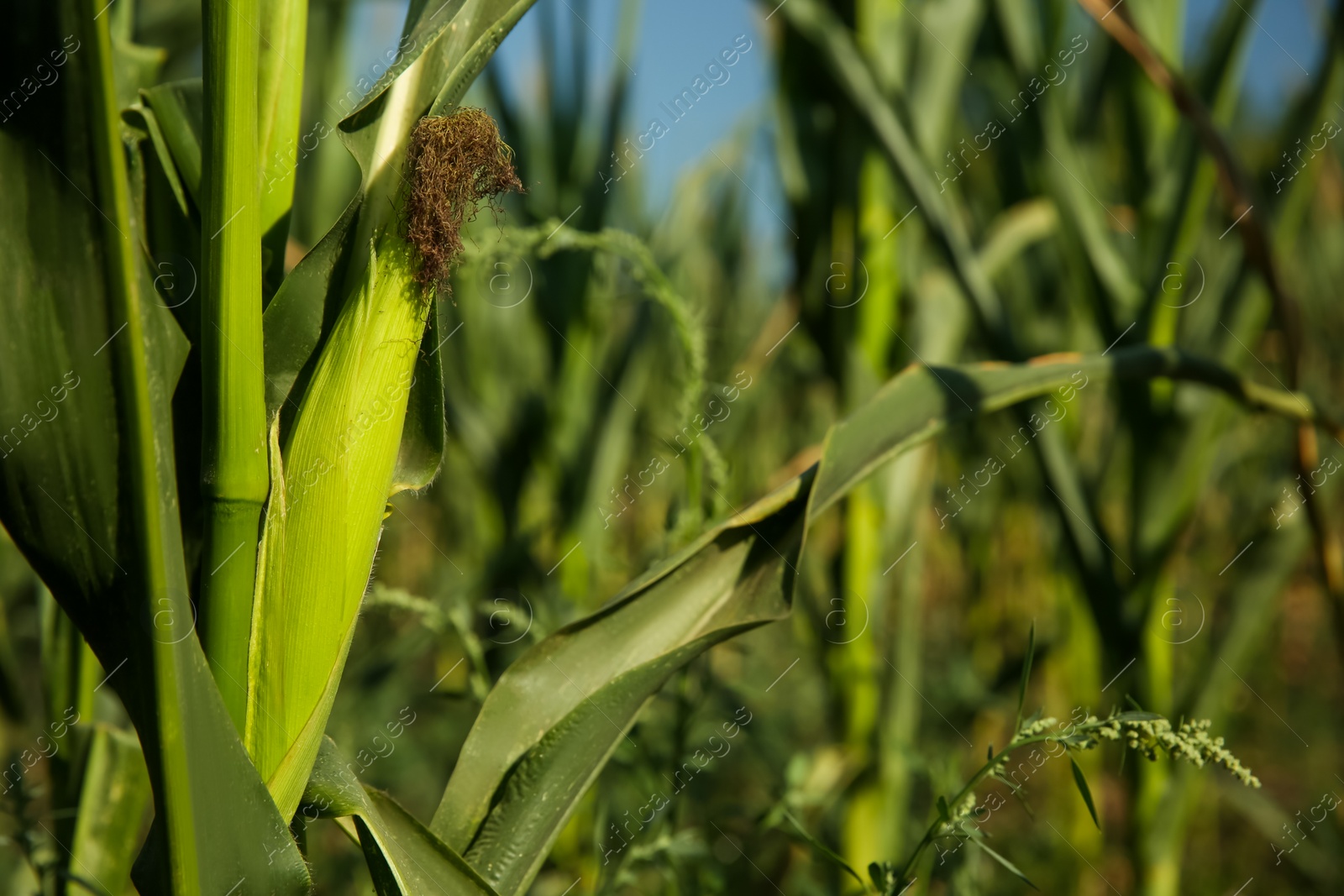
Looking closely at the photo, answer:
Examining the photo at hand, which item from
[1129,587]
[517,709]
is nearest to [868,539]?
[1129,587]

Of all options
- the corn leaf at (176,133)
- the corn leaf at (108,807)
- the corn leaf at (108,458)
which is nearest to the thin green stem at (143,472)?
the corn leaf at (108,458)

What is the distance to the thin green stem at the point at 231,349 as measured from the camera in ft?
1.26

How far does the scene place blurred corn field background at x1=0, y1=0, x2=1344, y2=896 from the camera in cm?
82

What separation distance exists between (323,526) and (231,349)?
0.08m

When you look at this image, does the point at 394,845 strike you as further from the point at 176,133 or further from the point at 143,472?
the point at 176,133

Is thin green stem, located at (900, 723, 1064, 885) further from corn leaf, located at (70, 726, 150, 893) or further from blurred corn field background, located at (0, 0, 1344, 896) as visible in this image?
corn leaf, located at (70, 726, 150, 893)

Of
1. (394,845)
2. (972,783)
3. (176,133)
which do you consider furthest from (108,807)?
(972,783)

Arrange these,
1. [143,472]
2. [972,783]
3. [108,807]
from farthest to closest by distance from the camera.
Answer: [108,807] < [972,783] < [143,472]

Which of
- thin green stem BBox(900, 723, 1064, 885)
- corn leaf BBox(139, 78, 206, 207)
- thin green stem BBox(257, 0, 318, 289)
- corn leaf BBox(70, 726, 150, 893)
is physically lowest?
thin green stem BBox(900, 723, 1064, 885)

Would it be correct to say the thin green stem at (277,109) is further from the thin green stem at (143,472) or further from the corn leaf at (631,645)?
the corn leaf at (631,645)

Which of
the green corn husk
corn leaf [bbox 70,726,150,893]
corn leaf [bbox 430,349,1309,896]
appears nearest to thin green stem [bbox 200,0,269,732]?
the green corn husk

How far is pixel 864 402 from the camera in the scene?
591 mm

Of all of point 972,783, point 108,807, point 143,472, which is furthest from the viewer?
point 108,807

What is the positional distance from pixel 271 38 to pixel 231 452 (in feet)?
0.65
